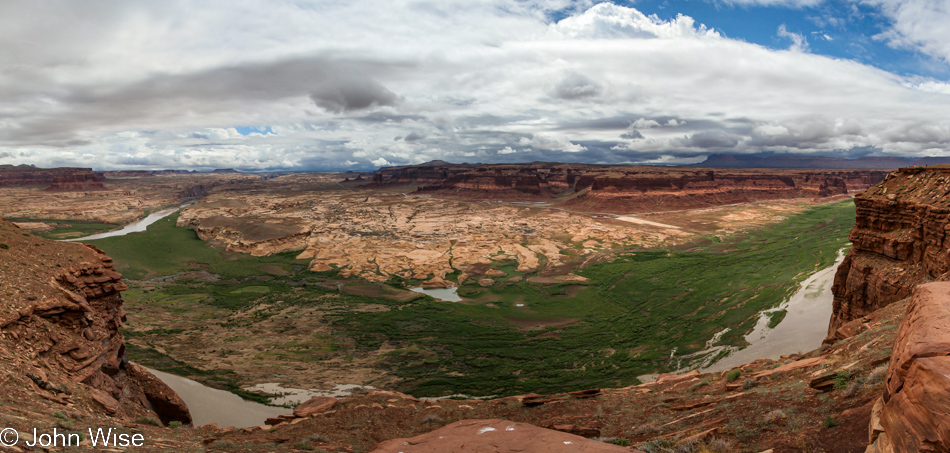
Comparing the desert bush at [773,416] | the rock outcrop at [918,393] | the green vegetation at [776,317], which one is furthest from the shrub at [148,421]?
the green vegetation at [776,317]

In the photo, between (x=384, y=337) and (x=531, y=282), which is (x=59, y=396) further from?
(x=531, y=282)

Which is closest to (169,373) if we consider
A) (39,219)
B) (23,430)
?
(23,430)

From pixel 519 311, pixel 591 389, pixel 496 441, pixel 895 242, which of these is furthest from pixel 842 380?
pixel 519 311

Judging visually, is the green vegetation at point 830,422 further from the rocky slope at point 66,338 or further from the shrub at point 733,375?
the rocky slope at point 66,338

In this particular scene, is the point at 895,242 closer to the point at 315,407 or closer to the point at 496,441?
the point at 496,441

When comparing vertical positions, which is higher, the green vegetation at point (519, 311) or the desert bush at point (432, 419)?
the desert bush at point (432, 419)

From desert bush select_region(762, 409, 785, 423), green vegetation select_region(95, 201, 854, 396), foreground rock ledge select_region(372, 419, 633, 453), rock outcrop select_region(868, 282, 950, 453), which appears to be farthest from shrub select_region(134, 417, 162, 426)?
rock outcrop select_region(868, 282, 950, 453)

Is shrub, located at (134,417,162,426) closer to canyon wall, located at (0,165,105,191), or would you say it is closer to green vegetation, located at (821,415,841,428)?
green vegetation, located at (821,415,841,428)
